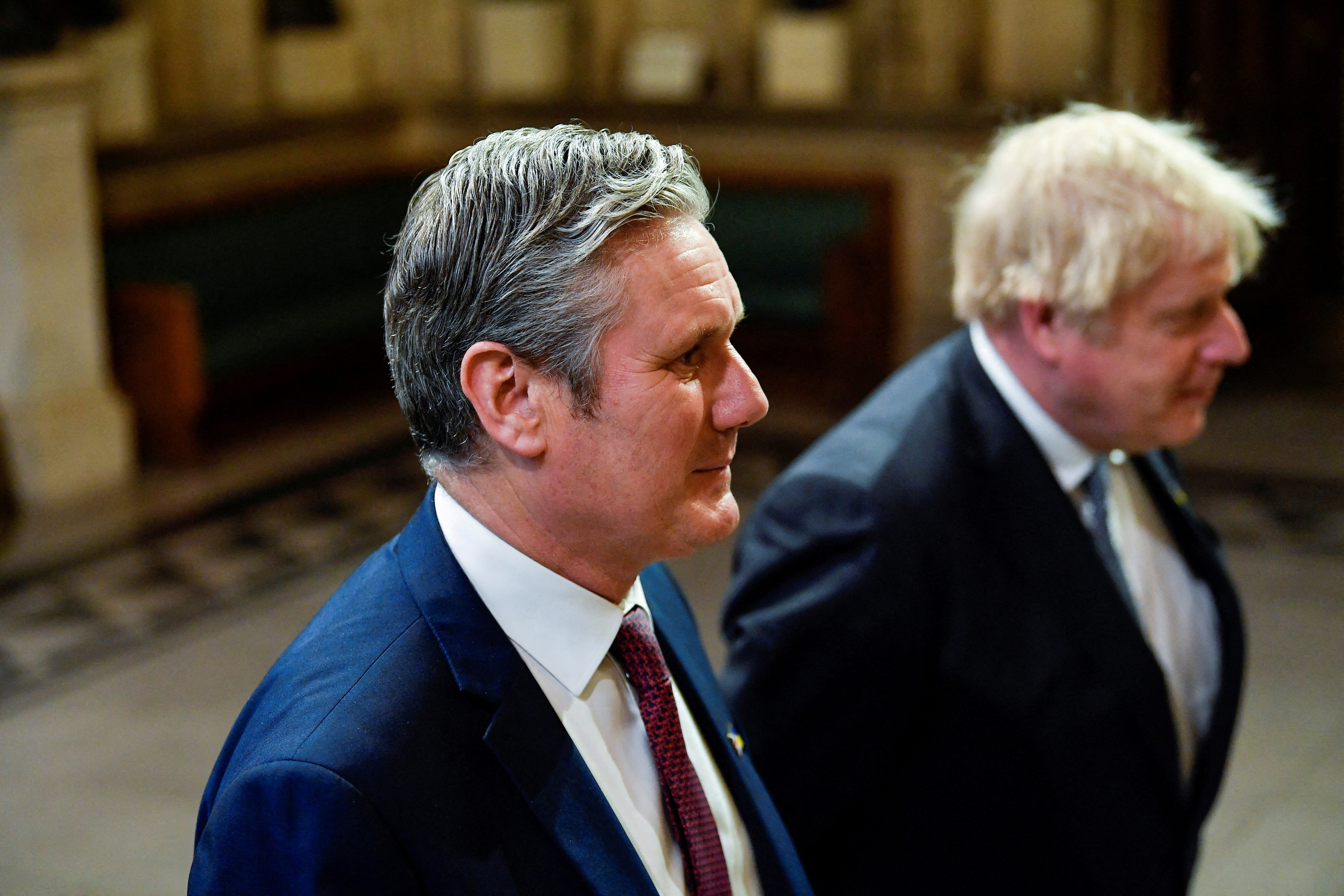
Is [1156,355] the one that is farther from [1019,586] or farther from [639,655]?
[639,655]

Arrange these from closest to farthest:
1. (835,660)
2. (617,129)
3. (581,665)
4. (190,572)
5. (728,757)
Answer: (581,665) → (728,757) → (835,660) → (190,572) → (617,129)

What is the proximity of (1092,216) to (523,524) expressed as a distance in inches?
46.9

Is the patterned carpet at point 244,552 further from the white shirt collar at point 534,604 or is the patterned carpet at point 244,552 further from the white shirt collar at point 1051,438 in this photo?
the white shirt collar at point 534,604

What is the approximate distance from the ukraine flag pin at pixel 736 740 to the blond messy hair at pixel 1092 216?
930mm

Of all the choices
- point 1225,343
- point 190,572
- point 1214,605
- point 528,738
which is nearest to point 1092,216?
point 1225,343

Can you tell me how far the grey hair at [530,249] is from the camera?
156 centimetres

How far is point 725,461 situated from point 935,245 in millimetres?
7126

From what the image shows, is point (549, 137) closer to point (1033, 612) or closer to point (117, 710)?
point (1033, 612)

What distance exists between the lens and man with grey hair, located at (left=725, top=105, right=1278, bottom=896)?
231cm

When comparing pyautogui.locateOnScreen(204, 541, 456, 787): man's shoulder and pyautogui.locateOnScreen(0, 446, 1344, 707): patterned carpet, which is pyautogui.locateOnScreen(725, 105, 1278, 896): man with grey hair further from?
pyautogui.locateOnScreen(0, 446, 1344, 707): patterned carpet

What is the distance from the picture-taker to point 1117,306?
2441mm

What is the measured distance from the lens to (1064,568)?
2377mm

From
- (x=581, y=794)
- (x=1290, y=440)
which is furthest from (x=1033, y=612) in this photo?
(x=1290, y=440)

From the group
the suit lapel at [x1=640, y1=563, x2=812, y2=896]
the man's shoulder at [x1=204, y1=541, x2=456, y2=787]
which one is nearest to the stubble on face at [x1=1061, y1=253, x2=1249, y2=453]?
the suit lapel at [x1=640, y1=563, x2=812, y2=896]
